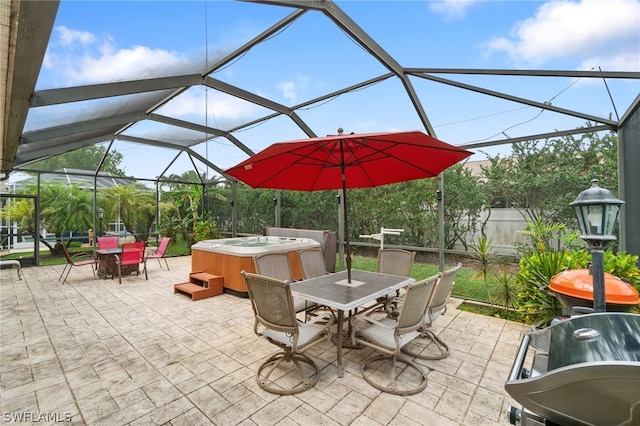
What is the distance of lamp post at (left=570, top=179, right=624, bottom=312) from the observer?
5.71 feet

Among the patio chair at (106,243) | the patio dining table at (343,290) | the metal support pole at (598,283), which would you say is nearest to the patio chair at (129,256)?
the patio chair at (106,243)

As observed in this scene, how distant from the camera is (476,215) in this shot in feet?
20.3

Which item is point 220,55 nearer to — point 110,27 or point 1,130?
point 110,27

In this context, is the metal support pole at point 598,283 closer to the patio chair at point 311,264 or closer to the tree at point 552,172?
the patio chair at point 311,264

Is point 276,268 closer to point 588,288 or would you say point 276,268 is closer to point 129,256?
point 588,288

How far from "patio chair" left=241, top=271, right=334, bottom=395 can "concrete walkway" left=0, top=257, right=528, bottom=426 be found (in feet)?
0.41

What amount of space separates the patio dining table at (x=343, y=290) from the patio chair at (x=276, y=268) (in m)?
0.33

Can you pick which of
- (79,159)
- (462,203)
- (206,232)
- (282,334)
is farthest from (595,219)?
(79,159)

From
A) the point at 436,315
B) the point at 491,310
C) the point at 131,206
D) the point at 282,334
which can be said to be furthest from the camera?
the point at 131,206

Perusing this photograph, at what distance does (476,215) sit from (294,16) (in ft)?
17.3

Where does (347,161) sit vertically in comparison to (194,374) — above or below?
above

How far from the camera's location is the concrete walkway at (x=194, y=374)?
229 centimetres

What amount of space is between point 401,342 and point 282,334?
116cm

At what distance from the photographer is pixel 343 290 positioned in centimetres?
325
